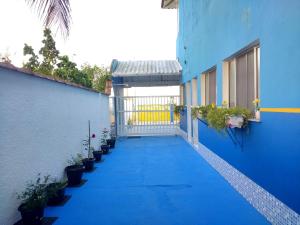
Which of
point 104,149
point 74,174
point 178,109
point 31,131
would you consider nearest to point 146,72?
point 178,109

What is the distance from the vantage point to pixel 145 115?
14391 millimetres

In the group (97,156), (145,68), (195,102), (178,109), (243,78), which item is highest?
(145,68)

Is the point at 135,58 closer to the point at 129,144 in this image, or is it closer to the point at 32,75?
the point at 129,144

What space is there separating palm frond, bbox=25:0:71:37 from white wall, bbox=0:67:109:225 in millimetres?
1019

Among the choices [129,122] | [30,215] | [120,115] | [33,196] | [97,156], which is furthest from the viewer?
[129,122]

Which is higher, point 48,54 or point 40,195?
point 48,54

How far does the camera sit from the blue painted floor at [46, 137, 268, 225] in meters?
4.28

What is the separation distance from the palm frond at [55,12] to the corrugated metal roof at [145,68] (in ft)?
34.2

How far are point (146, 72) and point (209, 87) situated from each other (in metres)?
6.69

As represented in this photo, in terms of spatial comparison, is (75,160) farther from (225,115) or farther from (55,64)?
(55,64)

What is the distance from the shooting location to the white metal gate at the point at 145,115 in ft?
46.8

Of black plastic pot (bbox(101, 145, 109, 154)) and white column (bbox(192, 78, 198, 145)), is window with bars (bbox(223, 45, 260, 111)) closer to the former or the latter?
white column (bbox(192, 78, 198, 145))

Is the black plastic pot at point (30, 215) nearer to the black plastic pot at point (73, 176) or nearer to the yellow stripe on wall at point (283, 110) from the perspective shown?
the black plastic pot at point (73, 176)

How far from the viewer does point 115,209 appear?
4691mm
